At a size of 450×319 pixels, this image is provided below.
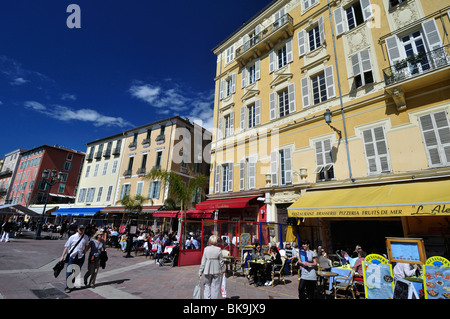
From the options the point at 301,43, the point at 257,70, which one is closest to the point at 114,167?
the point at 257,70

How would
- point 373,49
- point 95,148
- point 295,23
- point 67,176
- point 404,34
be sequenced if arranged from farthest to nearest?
1. point 67,176
2. point 95,148
3. point 295,23
4. point 373,49
5. point 404,34

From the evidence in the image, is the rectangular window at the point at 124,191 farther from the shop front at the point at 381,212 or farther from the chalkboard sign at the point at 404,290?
the chalkboard sign at the point at 404,290

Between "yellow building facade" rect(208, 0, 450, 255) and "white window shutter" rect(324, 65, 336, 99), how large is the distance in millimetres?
57

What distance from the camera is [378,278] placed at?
450cm

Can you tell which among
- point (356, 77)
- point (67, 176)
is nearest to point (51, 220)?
point (67, 176)

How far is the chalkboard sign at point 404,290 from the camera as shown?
3875 millimetres

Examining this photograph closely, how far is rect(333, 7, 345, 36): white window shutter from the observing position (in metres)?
11.6

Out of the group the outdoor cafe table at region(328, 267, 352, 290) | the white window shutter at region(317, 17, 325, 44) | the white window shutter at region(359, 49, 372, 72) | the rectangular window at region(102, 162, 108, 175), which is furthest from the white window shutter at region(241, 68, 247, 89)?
the rectangular window at region(102, 162, 108, 175)

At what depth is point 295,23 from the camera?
45.9 ft

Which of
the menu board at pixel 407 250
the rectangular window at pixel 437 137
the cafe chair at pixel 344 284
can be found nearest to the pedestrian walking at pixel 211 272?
the cafe chair at pixel 344 284

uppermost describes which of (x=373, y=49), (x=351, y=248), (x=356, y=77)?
(x=373, y=49)

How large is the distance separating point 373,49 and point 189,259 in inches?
516

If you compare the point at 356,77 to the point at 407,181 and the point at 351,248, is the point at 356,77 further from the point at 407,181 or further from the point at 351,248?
the point at 351,248

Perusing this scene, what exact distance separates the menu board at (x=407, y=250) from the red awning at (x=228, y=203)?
306 inches
